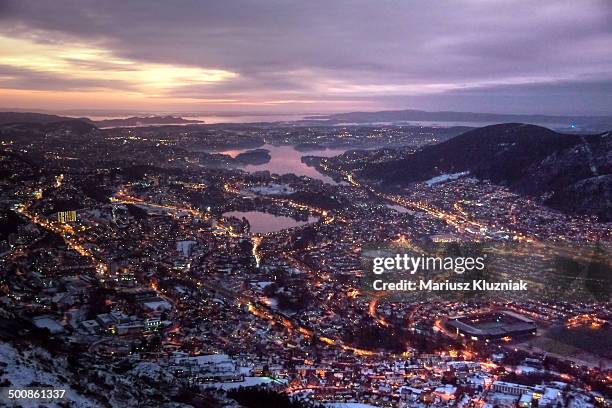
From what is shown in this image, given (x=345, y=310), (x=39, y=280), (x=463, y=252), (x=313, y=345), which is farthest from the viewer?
(x=463, y=252)

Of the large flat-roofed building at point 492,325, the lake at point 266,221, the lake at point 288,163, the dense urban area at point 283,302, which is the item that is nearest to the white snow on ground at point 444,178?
the dense urban area at point 283,302

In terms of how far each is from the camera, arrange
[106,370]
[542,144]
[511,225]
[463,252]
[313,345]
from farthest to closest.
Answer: [542,144] → [511,225] → [463,252] → [313,345] → [106,370]

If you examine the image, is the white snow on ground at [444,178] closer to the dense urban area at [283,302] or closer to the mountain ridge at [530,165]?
the mountain ridge at [530,165]

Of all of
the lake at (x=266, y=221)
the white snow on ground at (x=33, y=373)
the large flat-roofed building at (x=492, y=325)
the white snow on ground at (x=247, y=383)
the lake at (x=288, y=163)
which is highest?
the lake at (x=288, y=163)

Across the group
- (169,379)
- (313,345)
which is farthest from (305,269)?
(169,379)

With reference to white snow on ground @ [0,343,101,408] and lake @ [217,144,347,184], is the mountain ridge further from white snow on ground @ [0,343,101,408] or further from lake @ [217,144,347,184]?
white snow on ground @ [0,343,101,408]

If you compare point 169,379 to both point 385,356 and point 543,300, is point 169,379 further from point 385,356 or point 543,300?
point 543,300

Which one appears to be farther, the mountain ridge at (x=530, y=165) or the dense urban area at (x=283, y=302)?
Result: the mountain ridge at (x=530, y=165)
